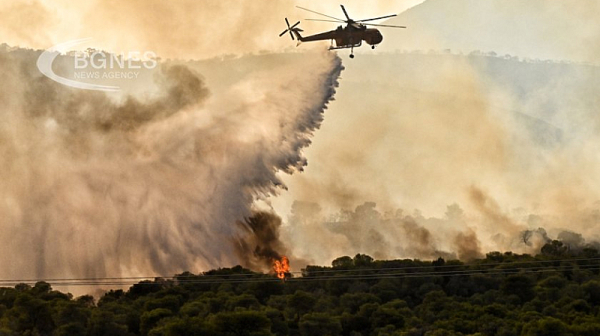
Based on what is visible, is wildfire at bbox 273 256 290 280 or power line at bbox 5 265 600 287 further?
power line at bbox 5 265 600 287

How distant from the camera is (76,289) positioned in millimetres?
168625

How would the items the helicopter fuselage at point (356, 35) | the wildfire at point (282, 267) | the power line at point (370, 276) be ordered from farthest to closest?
the power line at point (370, 276)
the wildfire at point (282, 267)
the helicopter fuselage at point (356, 35)

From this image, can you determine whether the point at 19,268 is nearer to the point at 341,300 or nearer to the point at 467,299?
the point at 341,300

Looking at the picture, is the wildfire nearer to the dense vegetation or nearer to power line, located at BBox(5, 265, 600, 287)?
the dense vegetation

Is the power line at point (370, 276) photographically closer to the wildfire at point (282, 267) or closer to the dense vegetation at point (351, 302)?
the dense vegetation at point (351, 302)

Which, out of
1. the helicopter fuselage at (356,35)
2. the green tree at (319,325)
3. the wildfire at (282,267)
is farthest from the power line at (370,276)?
the helicopter fuselage at (356,35)

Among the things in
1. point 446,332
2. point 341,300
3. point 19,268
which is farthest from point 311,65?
point 19,268

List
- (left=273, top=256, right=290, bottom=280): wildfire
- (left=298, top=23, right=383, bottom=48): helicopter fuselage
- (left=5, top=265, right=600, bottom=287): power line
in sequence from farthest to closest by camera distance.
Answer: (left=5, top=265, right=600, bottom=287): power line < (left=273, top=256, right=290, bottom=280): wildfire < (left=298, top=23, right=383, bottom=48): helicopter fuselage

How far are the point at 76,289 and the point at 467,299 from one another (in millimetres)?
57692

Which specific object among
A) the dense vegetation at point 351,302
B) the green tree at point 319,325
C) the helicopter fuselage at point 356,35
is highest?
the helicopter fuselage at point 356,35

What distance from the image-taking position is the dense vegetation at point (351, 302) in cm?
12569

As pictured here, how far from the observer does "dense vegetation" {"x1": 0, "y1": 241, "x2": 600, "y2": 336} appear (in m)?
126

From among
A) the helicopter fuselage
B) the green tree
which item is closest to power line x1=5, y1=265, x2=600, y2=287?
the green tree

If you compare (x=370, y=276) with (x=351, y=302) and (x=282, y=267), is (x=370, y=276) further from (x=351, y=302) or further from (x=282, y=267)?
(x=282, y=267)
